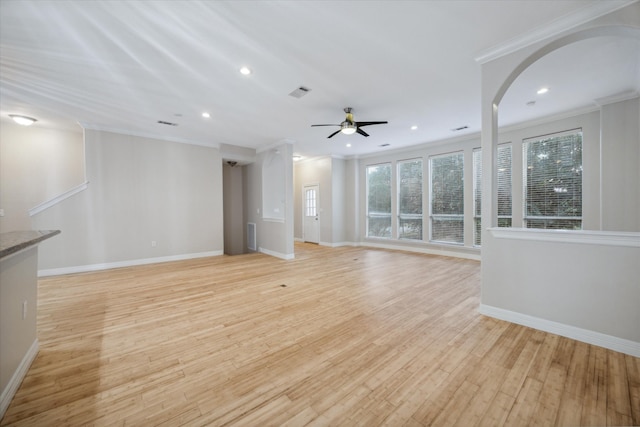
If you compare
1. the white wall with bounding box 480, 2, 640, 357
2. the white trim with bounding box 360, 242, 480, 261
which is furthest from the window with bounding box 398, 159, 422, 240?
the white wall with bounding box 480, 2, 640, 357

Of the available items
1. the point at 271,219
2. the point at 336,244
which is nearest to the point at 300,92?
the point at 271,219

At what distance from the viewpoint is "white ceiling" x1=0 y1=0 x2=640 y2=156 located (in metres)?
2.16

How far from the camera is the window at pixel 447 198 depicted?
6.25 meters

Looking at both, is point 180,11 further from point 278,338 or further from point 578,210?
point 578,210

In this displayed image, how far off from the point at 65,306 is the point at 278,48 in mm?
4206

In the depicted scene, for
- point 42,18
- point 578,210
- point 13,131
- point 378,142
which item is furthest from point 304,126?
point 13,131

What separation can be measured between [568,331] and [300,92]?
4183 mm

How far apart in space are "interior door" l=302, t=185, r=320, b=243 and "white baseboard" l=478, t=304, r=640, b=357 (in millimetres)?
6224

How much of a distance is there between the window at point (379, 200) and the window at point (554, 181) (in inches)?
134

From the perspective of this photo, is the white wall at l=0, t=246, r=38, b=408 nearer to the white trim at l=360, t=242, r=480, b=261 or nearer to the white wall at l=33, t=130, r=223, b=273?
the white wall at l=33, t=130, r=223, b=273

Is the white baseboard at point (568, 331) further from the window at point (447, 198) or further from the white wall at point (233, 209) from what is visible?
the white wall at point (233, 209)

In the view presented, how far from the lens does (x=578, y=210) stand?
15.1 feet

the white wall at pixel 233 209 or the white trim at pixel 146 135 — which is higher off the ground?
the white trim at pixel 146 135

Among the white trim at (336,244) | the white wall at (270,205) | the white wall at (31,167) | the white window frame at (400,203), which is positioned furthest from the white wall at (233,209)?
the white window frame at (400,203)
